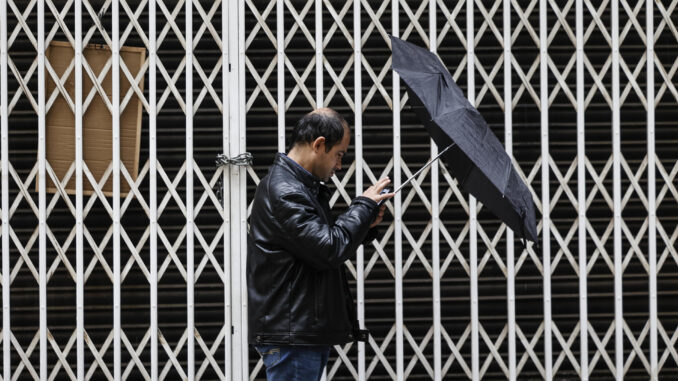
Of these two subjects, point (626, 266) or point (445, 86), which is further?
point (626, 266)

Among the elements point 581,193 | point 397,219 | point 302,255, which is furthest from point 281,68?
point 581,193

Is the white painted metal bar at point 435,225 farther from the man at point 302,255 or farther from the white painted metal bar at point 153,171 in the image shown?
the white painted metal bar at point 153,171

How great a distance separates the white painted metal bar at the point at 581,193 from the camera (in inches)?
221

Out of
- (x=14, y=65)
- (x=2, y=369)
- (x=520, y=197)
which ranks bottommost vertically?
(x=2, y=369)

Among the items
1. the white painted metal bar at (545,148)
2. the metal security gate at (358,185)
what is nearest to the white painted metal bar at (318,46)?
the metal security gate at (358,185)

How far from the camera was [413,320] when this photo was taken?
567cm

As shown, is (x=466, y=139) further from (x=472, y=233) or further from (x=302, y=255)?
(x=472, y=233)

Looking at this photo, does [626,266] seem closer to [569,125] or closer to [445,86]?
[569,125]

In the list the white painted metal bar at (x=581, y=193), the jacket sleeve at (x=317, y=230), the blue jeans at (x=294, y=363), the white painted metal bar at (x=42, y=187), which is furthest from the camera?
the white painted metal bar at (x=581, y=193)

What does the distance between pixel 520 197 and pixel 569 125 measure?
67.0 inches

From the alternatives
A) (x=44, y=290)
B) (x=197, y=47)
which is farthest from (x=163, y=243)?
(x=197, y=47)

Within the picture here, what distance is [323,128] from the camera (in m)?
4.14

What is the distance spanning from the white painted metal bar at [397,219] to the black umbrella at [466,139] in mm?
1076

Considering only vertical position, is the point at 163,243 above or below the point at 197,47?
below
